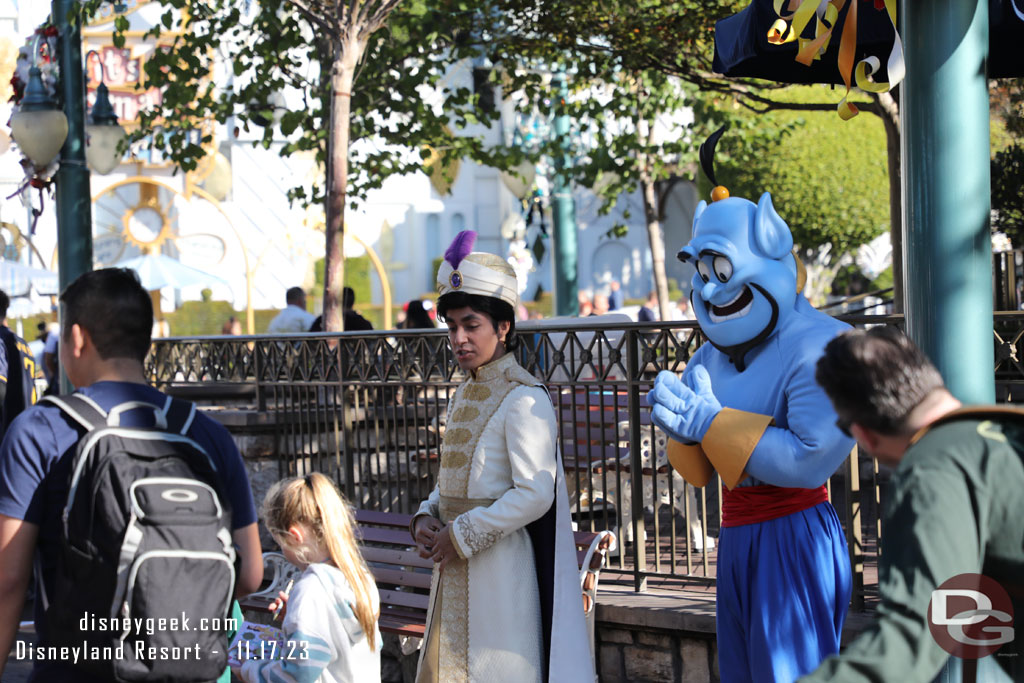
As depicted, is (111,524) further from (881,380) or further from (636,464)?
(636,464)

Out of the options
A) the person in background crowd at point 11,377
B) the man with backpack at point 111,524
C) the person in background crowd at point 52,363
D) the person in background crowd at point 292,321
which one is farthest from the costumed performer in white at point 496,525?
the person in background crowd at point 292,321

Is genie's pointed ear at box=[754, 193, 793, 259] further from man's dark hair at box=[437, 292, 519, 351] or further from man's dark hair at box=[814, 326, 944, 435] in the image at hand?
man's dark hair at box=[814, 326, 944, 435]

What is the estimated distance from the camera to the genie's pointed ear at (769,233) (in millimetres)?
3717

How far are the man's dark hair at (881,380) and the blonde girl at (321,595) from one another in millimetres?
1892

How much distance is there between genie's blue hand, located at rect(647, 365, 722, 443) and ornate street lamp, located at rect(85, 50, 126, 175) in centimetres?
658

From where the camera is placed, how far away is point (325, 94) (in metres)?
11.1

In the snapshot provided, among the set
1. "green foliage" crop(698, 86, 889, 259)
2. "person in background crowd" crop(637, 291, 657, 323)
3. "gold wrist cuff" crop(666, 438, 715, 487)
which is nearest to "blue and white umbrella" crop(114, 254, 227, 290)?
"person in background crowd" crop(637, 291, 657, 323)

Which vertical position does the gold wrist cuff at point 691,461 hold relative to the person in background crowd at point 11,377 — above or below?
below

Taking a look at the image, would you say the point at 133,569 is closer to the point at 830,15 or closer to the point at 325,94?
the point at 830,15

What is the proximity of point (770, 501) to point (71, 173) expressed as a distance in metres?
5.68

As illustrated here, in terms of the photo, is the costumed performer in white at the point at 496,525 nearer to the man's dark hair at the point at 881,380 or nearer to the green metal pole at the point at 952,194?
the green metal pole at the point at 952,194

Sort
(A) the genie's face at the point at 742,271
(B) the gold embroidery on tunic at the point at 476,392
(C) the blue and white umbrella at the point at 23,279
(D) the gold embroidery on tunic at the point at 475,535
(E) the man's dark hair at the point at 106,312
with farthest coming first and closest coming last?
1. (C) the blue and white umbrella at the point at 23,279
2. (B) the gold embroidery on tunic at the point at 476,392
3. (D) the gold embroidery on tunic at the point at 475,535
4. (A) the genie's face at the point at 742,271
5. (E) the man's dark hair at the point at 106,312

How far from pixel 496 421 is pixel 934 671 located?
2007 millimetres

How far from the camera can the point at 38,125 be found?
7.42 m
